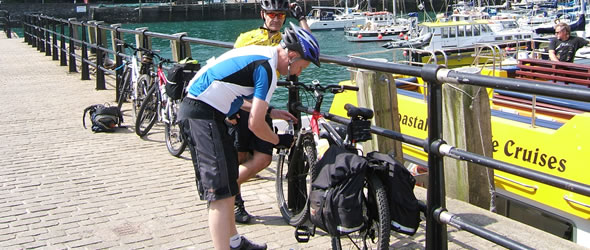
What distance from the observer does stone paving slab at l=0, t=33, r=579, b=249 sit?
4.68 meters

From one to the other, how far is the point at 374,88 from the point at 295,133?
4.35 ft

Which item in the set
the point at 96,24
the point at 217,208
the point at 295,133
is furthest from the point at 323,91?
the point at 96,24

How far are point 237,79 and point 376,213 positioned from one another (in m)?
1.07

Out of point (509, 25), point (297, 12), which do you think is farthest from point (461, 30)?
point (297, 12)

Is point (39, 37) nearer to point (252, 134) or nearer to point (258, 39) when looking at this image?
point (258, 39)

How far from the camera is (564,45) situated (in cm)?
1340

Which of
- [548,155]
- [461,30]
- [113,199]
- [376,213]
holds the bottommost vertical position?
[548,155]

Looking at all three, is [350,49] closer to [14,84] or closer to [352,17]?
[352,17]

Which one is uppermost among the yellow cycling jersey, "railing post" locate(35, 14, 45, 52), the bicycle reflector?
"railing post" locate(35, 14, 45, 52)

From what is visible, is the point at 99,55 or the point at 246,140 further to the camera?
the point at 99,55

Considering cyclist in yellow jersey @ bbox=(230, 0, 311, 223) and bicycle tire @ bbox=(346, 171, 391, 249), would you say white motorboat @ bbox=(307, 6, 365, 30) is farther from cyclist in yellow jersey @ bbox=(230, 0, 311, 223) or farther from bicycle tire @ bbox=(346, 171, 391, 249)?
bicycle tire @ bbox=(346, 171, 391, 249)

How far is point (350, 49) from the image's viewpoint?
55.9 metres

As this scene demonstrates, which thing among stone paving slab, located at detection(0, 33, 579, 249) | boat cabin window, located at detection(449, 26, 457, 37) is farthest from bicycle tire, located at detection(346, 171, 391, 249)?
boat cabin window, located at detection(449, 26, 457, 37)

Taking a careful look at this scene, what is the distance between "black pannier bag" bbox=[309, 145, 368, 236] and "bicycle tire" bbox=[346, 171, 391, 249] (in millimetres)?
111
